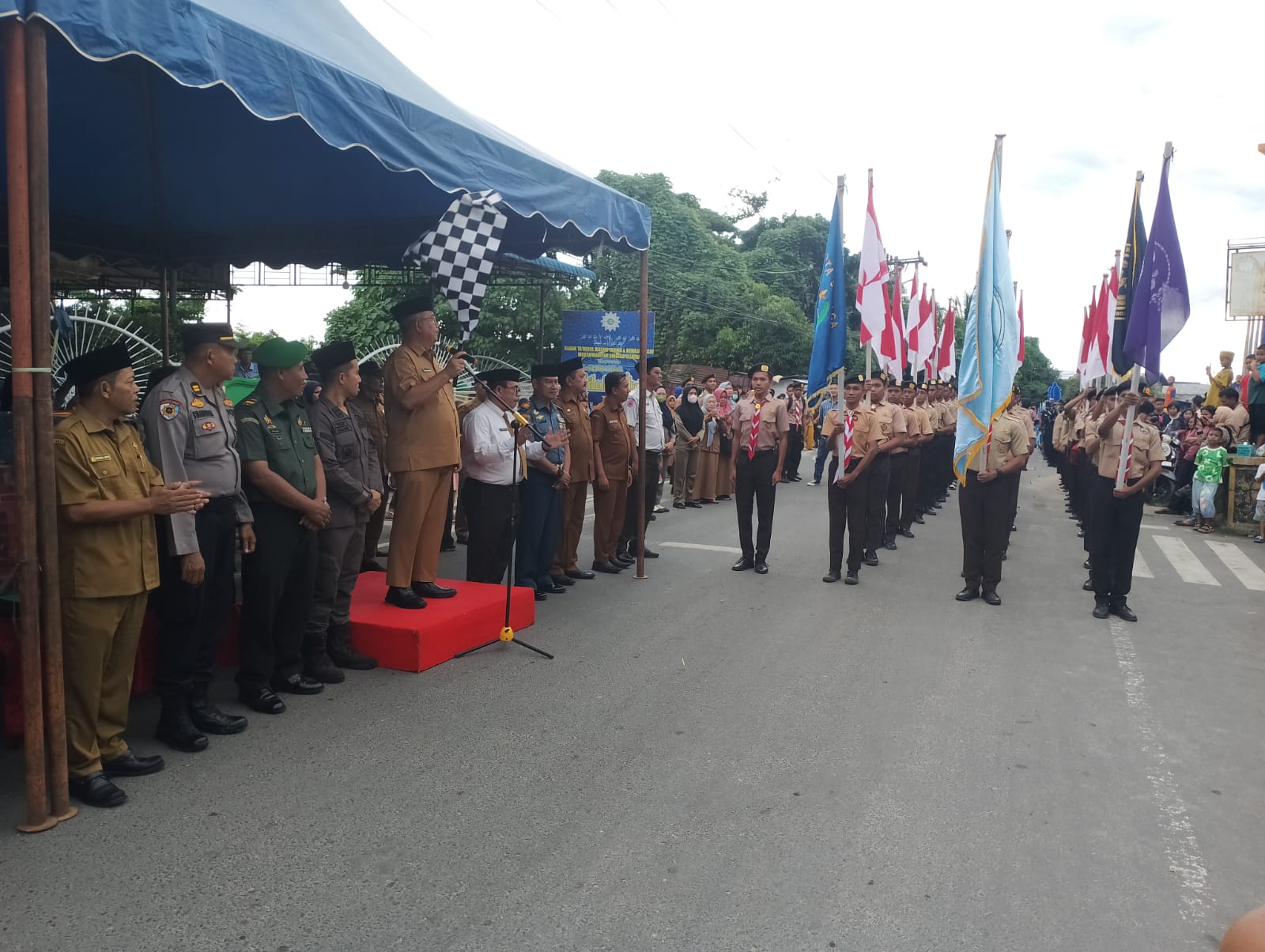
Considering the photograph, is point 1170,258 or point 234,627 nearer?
point 234,627

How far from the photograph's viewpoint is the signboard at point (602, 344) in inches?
512

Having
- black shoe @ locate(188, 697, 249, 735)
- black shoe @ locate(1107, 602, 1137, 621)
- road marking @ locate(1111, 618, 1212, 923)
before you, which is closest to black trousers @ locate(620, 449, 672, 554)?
black shoe @ locate(1107, 602, 1137, 621)

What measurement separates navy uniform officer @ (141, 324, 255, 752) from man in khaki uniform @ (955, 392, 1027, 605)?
604 cm

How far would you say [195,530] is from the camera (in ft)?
13.4

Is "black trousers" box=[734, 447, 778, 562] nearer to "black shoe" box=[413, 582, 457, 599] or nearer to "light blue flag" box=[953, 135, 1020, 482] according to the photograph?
"light blue flag" box=[953, 135, 1020, 482]

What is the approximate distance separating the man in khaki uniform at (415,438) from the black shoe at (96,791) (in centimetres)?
227

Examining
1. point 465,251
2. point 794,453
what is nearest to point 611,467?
point 465,251

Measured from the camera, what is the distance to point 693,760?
14.1 feet

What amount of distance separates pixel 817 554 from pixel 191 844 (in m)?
7.55

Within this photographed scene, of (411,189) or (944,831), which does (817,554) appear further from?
(944,831)

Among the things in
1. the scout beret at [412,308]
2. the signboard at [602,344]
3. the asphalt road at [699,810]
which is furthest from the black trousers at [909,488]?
the scout beret at [412,308]

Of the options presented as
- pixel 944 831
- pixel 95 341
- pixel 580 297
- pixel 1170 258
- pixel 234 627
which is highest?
pixel 580 297

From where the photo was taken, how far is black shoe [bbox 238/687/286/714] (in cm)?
470

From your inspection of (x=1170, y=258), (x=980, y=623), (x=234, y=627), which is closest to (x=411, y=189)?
(x=234, y=627)
